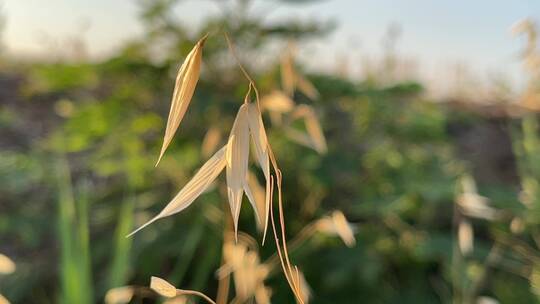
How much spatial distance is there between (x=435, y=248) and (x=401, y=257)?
37 centimetres

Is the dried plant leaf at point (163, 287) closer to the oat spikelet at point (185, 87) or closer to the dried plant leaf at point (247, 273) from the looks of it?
the oat spikelet at point (185, 87)

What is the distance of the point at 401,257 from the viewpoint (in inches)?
70.0

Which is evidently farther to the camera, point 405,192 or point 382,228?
point 382,228

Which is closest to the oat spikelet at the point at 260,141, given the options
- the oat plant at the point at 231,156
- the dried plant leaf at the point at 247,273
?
the oat plant at the point at 231,156

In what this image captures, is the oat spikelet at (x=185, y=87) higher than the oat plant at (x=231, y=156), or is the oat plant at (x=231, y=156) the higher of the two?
the oat spikelet at (x=185, y=87)

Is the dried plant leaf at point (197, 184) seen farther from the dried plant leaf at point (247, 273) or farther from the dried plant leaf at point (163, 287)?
the dried plant leaf at point (247, 273)

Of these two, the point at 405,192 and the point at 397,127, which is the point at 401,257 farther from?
the point at 397,127

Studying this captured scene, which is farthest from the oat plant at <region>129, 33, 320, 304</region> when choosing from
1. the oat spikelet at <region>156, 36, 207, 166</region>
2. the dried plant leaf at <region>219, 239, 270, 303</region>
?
the dried plant leaf at <region>219, 239, 270, 303</region>

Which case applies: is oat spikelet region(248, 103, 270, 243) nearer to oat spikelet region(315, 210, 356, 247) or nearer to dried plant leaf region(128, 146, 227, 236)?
dried plant leaf region(128, 146, 227, 236)

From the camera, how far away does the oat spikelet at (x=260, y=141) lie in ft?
1.13

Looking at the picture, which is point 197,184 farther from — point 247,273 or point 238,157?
point 247,273

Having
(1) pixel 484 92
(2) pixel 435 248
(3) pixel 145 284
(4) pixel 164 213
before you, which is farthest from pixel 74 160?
(4) pixel 164 213

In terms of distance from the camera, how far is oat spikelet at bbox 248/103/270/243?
1.13 feet

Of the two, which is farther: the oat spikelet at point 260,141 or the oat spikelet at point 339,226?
the oat spikelet at point 339,226
